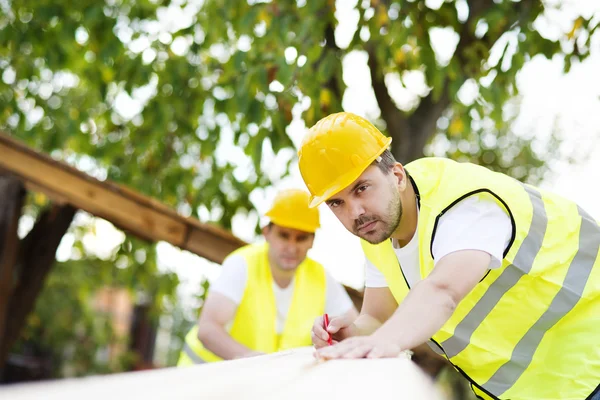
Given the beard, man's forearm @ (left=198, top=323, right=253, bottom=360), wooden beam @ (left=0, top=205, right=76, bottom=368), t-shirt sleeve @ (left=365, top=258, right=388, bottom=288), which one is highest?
the beard

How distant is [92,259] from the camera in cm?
908

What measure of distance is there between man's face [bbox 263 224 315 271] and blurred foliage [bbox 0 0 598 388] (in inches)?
26.5

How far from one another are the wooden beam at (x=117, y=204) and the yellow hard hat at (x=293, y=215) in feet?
3.67

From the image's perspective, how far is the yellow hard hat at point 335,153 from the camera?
2.02 m

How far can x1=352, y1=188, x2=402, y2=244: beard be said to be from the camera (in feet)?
6.61

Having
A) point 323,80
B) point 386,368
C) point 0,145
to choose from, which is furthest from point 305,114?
point 386,368

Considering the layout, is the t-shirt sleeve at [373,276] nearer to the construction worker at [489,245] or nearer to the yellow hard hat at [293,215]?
the construction worker at [489,245]

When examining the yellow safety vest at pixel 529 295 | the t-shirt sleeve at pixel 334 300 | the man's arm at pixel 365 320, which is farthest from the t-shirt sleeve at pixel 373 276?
the t-shirt sleeve at pixel 334 300

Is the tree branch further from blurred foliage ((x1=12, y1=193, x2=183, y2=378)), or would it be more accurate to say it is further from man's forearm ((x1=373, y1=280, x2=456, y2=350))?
man's forearm ((x1=373, y1=280, x2=456, y2=350))

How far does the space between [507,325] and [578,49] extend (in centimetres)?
307

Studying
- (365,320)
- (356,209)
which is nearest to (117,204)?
(365,320)

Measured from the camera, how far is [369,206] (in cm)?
201

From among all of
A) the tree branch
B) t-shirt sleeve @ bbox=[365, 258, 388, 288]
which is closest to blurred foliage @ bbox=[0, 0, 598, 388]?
the tree branch

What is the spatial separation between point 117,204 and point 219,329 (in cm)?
182
